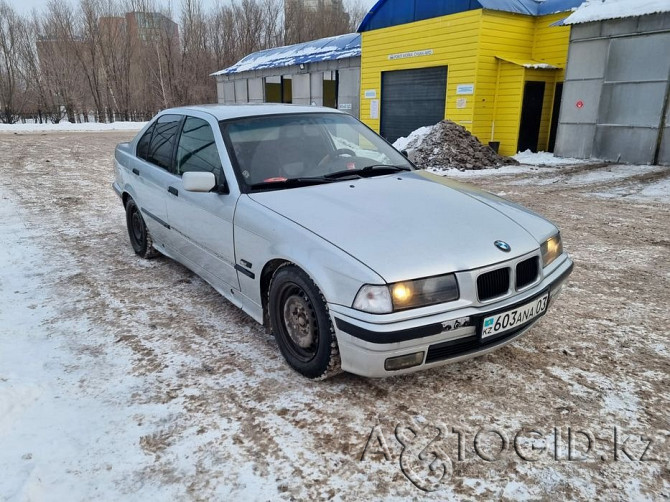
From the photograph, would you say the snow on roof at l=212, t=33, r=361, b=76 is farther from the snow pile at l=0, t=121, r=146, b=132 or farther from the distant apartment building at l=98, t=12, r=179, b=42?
the distant apartment building at l=98, t=12, r=179, b=42

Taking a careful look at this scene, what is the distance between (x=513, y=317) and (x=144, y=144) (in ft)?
13.2

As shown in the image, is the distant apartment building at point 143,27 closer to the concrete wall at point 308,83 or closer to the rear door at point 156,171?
the concrete wall at point 308,83

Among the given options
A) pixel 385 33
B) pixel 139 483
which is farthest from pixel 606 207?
pixel 385 33

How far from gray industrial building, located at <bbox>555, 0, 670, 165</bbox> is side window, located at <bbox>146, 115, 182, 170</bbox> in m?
12.0

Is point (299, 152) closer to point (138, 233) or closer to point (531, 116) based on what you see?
point (138, 233)

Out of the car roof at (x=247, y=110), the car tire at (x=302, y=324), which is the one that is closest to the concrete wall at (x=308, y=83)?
the car roof at (x=247, y=110)

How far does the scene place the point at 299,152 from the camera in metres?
3.56

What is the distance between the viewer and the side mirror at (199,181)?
3195 mm

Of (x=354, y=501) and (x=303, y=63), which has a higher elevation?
(x=303, y=63)

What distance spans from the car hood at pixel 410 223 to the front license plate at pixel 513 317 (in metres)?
0.30

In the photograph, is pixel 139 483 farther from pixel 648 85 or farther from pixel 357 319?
pixel 648 85

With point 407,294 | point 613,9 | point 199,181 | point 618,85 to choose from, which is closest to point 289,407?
point 407,294

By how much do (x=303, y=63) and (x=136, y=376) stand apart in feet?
70.4

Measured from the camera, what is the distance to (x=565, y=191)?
9312 mm
